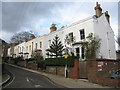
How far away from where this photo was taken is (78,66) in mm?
16234

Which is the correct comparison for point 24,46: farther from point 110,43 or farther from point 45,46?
point 110,43

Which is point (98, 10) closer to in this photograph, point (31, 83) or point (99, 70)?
point (99, 70)

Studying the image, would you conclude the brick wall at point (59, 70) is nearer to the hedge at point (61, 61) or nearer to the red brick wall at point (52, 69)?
the red brick wall at point (52, 69)

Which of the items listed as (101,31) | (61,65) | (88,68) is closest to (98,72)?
(88,68)

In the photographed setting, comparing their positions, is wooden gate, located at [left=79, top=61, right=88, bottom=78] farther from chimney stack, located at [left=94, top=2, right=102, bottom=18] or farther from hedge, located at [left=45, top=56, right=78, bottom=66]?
chimney stack, located at [left=94, top=2, right=102, bottom=18]

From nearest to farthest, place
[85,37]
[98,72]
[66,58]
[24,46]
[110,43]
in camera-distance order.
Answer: [98,72], [66,58], [85,37], [110,43], [24,46]

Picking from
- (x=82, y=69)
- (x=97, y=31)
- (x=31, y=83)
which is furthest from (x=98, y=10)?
(x=31, y=83)

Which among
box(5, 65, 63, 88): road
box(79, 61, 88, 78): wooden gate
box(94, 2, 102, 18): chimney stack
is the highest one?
box(94, 2, 102, 18): chimney stack

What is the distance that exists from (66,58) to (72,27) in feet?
27.8

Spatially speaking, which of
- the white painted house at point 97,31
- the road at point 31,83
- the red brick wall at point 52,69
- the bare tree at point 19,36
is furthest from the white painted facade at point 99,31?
the bare tree at point 19,36

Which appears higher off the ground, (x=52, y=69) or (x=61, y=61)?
(x=61, y=61)

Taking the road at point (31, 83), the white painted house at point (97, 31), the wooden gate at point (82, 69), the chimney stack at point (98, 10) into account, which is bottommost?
the road at point (31, 83)

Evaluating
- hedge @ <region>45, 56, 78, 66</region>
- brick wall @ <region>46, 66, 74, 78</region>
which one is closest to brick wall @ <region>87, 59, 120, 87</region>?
hedge @ <region>45, 56, 78, 66</region>

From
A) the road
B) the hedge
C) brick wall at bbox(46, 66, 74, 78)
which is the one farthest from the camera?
the hedge
